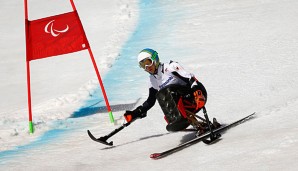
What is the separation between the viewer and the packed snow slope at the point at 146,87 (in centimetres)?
581

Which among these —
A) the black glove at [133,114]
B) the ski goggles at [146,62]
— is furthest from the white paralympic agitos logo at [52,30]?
the ski goggles at [146,62]

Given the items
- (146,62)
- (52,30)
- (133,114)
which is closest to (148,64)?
(146,62)

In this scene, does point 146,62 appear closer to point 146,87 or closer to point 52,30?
point 52,30

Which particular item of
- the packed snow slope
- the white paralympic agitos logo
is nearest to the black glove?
A: the packed snow slope

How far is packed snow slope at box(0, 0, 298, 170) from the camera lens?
19.1 feet

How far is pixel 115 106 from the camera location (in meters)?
9.67

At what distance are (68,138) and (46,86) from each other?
4.46 m

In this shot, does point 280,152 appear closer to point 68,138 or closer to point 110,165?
point 110,165

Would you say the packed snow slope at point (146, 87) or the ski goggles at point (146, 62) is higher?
the ski goggles at point (146, 62)

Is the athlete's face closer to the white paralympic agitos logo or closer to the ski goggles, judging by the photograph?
the ski goggles

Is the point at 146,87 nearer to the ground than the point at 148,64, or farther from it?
nearer to the ground

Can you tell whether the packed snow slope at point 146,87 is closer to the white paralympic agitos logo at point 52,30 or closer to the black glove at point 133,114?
the black glove at point 133,114

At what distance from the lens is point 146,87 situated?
1060 centimetres

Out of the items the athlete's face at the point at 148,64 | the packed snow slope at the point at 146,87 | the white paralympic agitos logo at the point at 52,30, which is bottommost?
the packed snow slope at the point at 146,87
